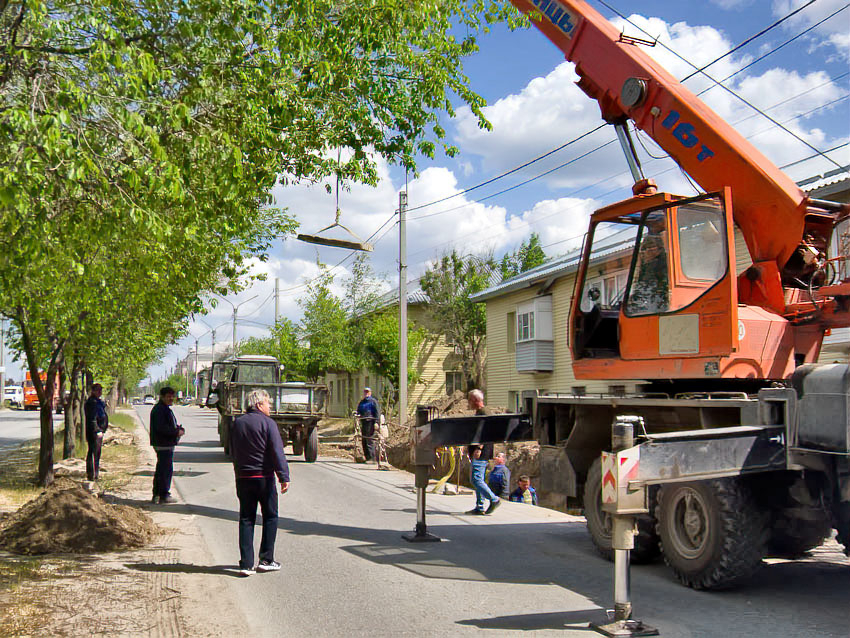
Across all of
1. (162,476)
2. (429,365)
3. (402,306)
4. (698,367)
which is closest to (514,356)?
(402,306)

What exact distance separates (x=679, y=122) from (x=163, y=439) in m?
8.62

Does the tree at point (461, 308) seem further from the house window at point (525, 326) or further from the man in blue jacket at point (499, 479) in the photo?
the man in blue jacket at point (499, 479)

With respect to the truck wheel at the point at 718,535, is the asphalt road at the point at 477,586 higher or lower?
lower

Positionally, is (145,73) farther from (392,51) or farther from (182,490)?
(182,490)

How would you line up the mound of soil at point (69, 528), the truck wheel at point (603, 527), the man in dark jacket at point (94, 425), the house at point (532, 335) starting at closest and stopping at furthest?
the truck wheel at point (603, 527) < the mound of soil at point (69, 528) < the man in dark jacket at point (94, 425) < the house at point (532, 335)

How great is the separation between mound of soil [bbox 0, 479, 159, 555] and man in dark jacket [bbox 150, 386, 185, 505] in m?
2.83

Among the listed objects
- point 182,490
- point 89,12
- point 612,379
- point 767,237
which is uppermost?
point 89,12

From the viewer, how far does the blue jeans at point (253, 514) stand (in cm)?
766

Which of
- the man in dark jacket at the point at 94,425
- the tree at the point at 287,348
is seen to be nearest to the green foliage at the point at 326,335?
the tree at the point at 287,348

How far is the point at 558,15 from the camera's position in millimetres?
10094

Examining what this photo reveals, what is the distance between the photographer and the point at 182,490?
1438cm

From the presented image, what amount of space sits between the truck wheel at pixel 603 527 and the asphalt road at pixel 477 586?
0.14 meters

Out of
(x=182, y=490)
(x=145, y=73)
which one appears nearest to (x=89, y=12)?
(x=145, y=73)

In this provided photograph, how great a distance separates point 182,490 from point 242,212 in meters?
7.14
